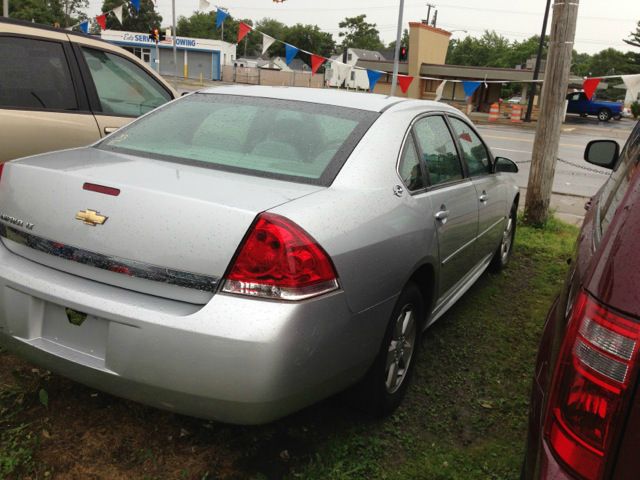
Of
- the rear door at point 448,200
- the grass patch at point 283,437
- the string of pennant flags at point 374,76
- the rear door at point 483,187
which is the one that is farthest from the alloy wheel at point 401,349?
the string of pennant flags at point 374,76

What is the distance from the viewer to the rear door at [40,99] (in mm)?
4219

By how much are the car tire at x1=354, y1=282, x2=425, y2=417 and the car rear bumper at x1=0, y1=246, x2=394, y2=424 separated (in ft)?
1.17

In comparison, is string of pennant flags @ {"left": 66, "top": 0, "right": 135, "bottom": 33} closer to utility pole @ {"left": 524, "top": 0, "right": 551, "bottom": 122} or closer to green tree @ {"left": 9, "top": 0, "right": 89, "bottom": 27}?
utility pole @ {"left": 524, "top": 0, "right": 551, "bottom": 122}

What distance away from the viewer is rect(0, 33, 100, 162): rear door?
422cm

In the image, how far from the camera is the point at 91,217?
2.34 m

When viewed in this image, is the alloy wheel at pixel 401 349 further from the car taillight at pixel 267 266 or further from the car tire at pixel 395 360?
the car taillight at pixel 267 266

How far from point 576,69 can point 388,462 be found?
414 feet

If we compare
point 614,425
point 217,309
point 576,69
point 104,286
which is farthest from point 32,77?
point 576,69

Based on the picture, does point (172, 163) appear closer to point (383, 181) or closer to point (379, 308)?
point (383, 181)

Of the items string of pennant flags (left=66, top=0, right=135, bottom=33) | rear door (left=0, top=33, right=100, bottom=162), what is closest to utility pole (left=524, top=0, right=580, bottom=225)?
rear door (left=0, top=33, right=100, bottom=162)

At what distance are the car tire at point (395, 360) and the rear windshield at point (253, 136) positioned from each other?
755mm

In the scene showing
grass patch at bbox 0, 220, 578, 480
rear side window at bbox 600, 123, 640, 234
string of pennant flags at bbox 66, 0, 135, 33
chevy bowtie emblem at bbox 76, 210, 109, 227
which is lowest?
grass patch at bbox 0, 220, 578, 480

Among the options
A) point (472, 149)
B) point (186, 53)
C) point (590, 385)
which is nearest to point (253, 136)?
point (472, 149)

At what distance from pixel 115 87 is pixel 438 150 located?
9.41ft
